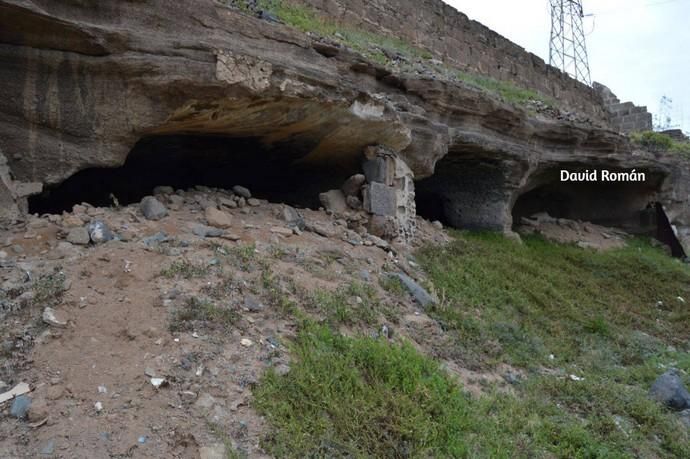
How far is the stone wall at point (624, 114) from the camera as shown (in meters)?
14.7

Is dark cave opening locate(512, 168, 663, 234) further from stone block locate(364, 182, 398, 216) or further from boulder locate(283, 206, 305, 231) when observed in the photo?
boulder locate(283, 206, 305, 231)

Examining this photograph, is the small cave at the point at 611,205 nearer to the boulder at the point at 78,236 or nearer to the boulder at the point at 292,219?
the boulder at the point at 292,219

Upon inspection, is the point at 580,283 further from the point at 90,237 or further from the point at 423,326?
the point at 90,237

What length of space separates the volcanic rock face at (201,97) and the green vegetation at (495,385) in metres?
1.61

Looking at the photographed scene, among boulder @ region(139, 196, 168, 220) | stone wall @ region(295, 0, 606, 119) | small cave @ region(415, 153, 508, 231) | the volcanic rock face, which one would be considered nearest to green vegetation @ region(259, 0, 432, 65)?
stone wall @ region(295, 0, 606, 119)

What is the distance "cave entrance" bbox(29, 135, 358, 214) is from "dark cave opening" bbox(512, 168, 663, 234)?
17.9 feet

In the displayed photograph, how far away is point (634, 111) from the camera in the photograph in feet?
49.1

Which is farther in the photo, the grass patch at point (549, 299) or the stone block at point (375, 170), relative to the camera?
the stone block at point (375, 170)

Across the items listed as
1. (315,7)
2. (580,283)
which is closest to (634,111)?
(580,283)

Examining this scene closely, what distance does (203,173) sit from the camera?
648 cm

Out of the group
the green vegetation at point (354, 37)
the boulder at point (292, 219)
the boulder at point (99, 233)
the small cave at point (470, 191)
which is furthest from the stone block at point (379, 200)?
the boulder at point (99, 233)

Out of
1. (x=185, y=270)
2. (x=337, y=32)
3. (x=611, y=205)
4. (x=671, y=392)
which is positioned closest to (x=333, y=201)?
(x=337, y=32)

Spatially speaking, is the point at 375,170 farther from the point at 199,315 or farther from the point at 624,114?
the point at 624,114

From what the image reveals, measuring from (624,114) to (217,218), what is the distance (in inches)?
538
